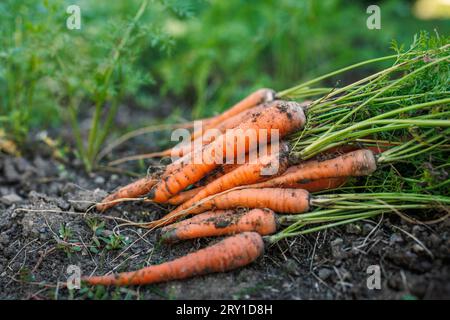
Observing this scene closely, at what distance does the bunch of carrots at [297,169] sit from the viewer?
8.00 ft

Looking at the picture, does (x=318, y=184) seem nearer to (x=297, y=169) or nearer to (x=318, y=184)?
(x=318, y=184)

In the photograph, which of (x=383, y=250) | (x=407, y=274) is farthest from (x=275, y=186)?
(x=407, y=274)

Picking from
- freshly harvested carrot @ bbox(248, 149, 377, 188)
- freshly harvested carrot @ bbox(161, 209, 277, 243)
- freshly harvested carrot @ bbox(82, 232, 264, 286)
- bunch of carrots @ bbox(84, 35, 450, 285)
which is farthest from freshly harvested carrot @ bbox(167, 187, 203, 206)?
freshly harvested carrot @ bbox(82, 232, 264, 286)

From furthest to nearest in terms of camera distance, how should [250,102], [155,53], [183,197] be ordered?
[155,53] < [250,102] < [183,197]

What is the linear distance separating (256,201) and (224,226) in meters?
0.25

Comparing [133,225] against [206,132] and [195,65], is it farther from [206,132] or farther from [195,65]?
[195,65]

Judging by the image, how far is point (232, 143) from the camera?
9.23 feet

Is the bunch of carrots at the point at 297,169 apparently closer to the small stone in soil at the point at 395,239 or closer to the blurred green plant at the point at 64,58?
the small stone in soil at the point at 395,239

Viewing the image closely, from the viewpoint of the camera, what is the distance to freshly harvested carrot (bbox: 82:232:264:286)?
7.82 feet

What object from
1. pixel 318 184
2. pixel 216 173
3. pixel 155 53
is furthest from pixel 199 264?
pixel 155 53

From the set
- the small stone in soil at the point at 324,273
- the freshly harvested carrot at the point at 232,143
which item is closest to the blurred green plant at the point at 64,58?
the freshly harvested carrot at the point at 232,143

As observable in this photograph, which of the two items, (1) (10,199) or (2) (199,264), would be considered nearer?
(2) (199,264)

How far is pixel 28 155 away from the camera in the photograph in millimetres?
3936

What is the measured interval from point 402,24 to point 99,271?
5564mm
